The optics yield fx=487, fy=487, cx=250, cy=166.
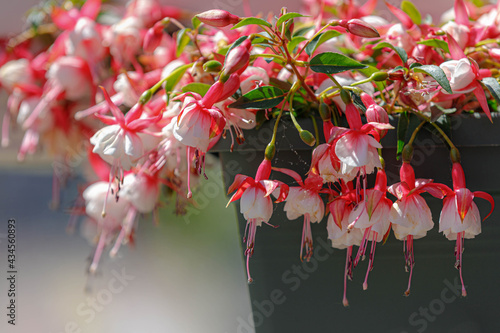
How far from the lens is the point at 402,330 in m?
0.43

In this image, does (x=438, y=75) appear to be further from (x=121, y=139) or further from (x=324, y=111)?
(x=121, y=139)

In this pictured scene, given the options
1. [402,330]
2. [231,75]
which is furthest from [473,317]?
[231,75]

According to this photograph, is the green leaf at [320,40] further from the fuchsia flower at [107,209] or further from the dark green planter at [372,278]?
the fuchsia flower at [107,209]

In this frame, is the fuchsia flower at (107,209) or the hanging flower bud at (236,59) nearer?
the hanging flower bud at (236,59)

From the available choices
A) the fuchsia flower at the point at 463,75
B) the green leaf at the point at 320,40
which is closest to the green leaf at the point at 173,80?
the green leaf at the point at 320,40

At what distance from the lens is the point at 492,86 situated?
37 cm

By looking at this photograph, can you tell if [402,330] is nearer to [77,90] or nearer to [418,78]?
[418,78]

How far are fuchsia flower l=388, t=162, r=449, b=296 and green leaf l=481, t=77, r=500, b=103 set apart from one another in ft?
0.27

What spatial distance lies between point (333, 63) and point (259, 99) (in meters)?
0.06

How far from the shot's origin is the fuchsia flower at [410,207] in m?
0.34

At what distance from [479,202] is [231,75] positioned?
0.77ft

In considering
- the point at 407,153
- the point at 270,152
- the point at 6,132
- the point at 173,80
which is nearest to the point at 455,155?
the point at 407,153

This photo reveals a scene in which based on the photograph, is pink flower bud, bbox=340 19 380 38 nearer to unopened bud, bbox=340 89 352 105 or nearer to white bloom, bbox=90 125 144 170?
unopened bud, bbox=340 89 352 105

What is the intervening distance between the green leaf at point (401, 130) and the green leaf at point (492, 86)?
63 mm
